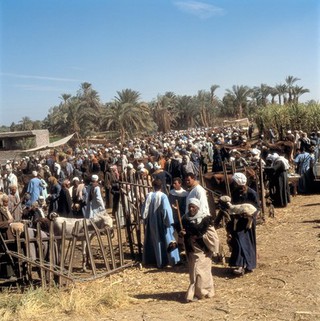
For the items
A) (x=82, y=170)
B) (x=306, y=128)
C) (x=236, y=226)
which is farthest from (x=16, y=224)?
(x=306, y=128)

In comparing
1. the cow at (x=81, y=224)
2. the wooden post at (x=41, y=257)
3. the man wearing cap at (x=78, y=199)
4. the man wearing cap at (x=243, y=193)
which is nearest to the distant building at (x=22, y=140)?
the man wearing cap at (x=78, y=199)

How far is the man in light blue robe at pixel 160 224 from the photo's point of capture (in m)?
8.23

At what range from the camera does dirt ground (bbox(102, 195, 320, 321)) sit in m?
6.03

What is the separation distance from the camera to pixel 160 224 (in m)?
8.35

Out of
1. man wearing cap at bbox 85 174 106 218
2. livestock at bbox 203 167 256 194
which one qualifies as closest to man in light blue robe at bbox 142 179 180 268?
man wearing cap at bbox 85 174 106 218

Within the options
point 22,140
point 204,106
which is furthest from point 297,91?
point 22,140

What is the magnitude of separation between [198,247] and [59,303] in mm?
2098

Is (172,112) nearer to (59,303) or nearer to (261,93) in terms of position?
(261,93)

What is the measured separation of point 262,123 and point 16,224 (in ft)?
86.6

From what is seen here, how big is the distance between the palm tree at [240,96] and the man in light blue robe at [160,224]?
4648cm

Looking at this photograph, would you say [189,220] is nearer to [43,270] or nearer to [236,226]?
[236,226]

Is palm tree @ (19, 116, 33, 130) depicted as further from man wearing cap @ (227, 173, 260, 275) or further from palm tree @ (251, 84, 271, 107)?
man wearing cap @ (227, 173, 260, 275)

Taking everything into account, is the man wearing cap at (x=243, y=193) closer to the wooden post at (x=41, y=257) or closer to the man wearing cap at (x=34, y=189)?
the wooden post at (x=41, y=257)

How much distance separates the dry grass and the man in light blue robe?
1351 mm
